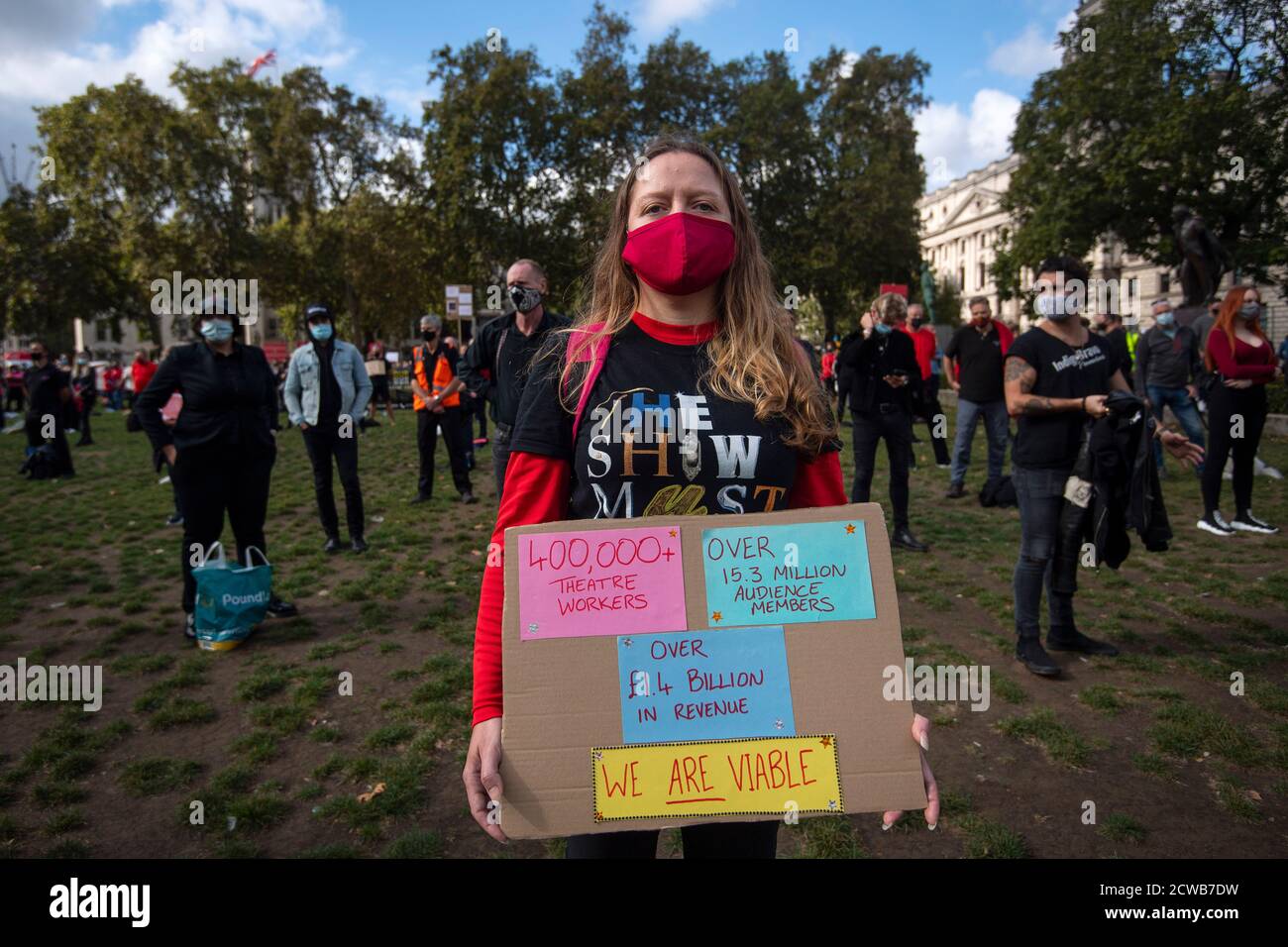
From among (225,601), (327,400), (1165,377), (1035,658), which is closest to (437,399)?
(327,400)

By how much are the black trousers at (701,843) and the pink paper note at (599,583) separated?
546 mm

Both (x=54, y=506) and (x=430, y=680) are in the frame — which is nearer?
(x=430, y=680)

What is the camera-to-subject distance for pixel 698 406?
182 centimetres

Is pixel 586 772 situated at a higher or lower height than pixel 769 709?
lower

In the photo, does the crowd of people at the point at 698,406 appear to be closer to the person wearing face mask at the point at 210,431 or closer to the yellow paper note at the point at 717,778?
the person wearing face mask at the point at 210,431

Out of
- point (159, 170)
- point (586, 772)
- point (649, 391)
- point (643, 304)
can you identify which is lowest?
point (586, 772)

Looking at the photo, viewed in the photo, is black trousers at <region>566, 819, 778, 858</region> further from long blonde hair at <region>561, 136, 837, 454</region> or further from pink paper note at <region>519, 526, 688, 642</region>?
long blonde hair at <region>561, 136, 837, 454</region>

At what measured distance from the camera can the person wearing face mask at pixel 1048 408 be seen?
15.1ft

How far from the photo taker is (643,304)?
2.00m

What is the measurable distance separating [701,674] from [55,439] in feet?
52.3

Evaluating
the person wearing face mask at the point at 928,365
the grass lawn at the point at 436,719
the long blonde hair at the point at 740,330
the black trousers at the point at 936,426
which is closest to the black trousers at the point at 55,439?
the grass lawn at the point at 436,719
